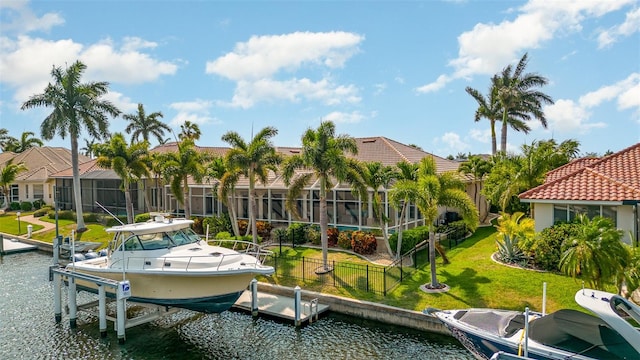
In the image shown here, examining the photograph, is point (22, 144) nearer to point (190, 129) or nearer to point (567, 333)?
point (190, 129)

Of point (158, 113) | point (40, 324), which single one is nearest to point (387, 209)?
point (40, 324)

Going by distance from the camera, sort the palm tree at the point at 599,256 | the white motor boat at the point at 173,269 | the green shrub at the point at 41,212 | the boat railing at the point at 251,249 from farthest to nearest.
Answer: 1. the green shrub at the point at 41,212
2. the boat railing at the point at 251,249
3. the white motor boat at the point at 173,269
4. the palm tree at the point at 599,256

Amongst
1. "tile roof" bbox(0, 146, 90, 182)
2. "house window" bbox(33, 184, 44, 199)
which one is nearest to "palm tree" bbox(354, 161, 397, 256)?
"tile roof" bbox(0, 146, 90, 182)

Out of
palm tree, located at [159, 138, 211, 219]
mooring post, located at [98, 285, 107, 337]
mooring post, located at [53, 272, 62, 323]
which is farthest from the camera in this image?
palm tree, located at [159, 138, 211, 219]

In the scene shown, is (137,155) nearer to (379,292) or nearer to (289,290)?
(289,290)

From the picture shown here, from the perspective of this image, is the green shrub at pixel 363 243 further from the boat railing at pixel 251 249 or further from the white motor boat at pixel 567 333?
the white motor boat at pixel 567 333

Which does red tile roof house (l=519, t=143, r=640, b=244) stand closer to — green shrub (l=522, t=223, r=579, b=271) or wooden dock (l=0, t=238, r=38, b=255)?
green shrub (l=522, t=223, r=579, b=271)

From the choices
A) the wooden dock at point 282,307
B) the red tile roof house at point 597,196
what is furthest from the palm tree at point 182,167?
the red tile roof house at point 597,196

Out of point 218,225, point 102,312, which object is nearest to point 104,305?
point 102,312
